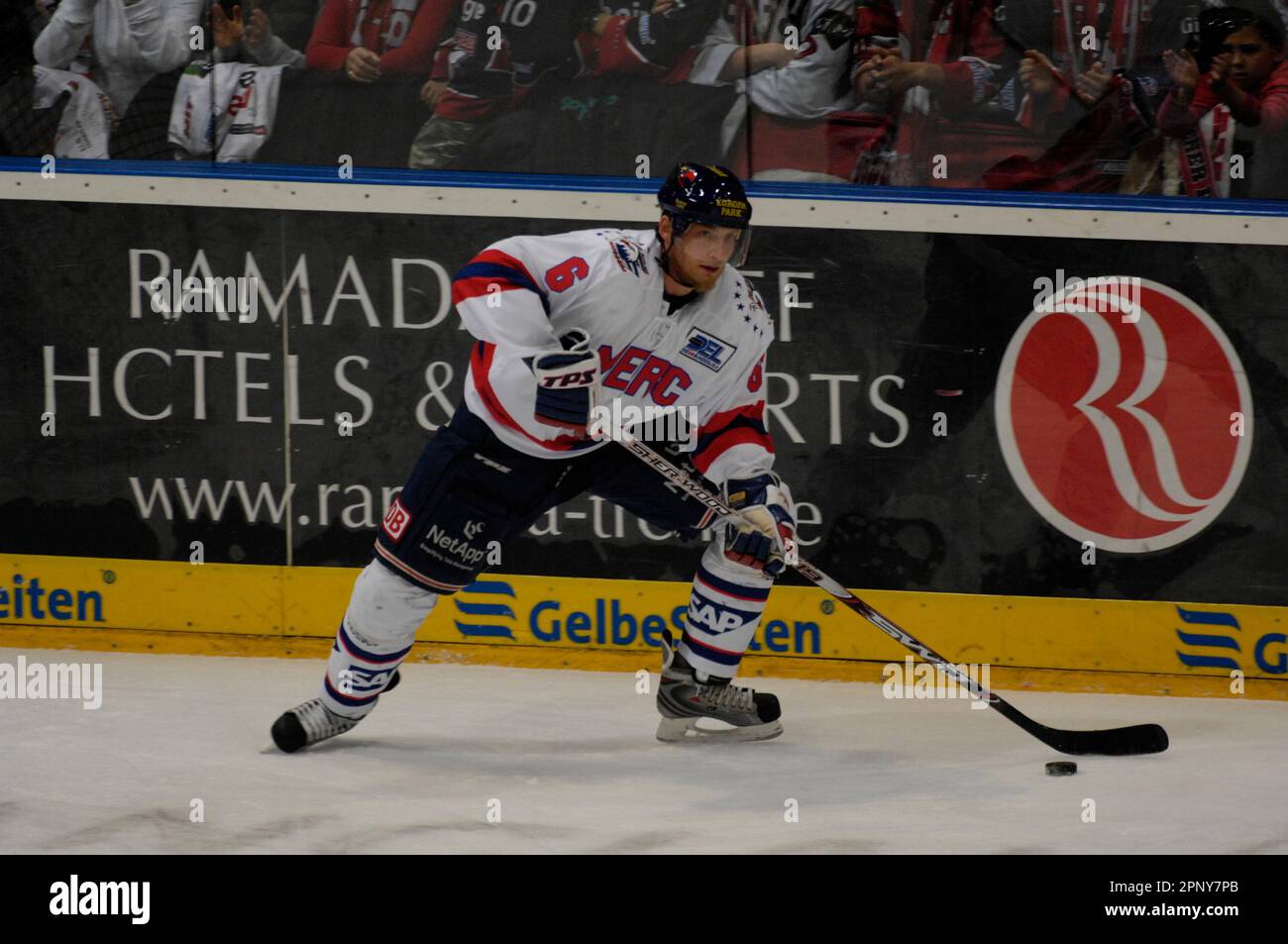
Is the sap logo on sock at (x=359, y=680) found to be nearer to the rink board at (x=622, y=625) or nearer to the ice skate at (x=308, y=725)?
the ice skate at (x=308, y=725)

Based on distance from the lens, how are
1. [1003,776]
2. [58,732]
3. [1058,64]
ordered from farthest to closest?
[1058,64], [58,732], [1003,776]

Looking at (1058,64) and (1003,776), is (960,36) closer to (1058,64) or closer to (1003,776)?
(1058,64)

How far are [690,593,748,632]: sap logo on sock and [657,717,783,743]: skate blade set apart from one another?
0.79 ft

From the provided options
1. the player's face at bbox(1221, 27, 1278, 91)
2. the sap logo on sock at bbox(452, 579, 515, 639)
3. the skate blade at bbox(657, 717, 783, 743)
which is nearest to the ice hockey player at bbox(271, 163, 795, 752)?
the skate blade at bbox(657, 717, 783, 743)

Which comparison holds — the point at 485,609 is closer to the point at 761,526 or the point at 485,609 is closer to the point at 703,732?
the point at 703,732

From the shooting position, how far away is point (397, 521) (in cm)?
374

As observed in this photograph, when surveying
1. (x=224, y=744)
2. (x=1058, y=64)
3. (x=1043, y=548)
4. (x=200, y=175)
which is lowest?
(x=224, y=744)

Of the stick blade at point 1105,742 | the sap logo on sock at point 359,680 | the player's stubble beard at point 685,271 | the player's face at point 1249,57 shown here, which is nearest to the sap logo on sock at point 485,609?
the sap logo on sock at point 359,680

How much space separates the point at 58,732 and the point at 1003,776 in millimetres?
2100

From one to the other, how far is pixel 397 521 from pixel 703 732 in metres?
0.89

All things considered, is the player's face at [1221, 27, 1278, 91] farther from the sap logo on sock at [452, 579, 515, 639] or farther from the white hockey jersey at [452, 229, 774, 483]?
the sap logo on sock at [452, 579, 515, 639]

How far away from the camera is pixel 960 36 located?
14.4ft
